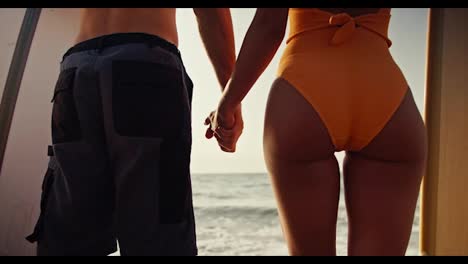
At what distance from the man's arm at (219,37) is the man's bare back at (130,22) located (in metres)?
0.17

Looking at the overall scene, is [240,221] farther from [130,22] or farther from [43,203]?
[130,22]

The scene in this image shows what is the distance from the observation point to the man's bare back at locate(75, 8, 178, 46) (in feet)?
3.78

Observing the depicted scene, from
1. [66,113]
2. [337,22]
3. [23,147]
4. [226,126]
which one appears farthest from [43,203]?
[23,147]

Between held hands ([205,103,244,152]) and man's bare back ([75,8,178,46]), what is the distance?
0.25 m

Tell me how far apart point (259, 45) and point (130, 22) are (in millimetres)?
379

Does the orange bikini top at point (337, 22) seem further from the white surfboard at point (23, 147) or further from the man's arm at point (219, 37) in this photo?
the white surfboard at point (23, 147)

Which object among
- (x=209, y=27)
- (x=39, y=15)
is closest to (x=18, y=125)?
(x=39, y=15)

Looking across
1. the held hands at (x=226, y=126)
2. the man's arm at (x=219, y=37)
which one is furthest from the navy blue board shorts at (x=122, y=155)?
the man's arm at (x=219, y=37)

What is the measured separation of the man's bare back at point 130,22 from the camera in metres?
1.15

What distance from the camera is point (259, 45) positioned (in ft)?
3.59

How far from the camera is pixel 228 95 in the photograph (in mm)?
1172

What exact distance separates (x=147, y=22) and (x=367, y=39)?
61 centimetres
